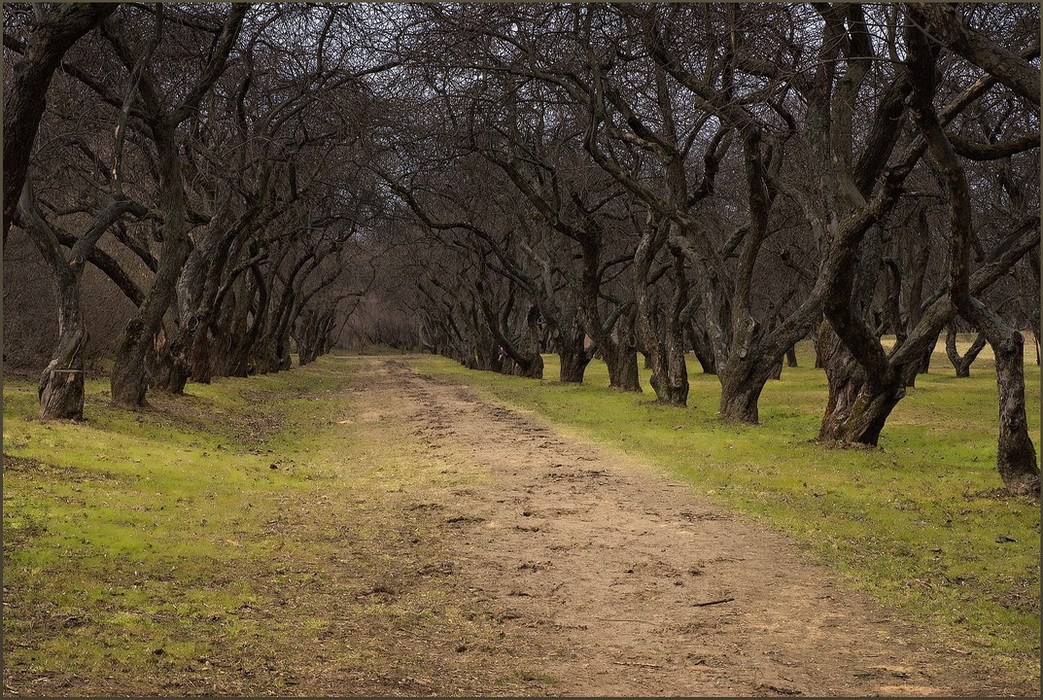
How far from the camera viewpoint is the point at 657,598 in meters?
6.84

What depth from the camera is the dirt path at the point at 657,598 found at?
5.27 metres

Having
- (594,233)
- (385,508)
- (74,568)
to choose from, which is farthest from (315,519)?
(594,233)

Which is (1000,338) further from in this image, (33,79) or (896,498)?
(33,79)

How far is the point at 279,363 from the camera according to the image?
141 ft

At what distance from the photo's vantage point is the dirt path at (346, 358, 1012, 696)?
207 inches

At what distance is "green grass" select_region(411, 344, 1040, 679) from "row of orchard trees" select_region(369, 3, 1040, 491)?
105cm

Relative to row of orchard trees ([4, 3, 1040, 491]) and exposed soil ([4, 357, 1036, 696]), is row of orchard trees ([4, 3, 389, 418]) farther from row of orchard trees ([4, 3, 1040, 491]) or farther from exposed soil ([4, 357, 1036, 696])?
exposed soil ([4, 357, 1036, 696])

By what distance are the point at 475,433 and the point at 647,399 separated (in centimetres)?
807

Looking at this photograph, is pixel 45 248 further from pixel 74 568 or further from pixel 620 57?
pixel 620 57

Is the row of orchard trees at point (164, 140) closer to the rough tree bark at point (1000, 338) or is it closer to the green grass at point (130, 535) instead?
the green grass at point (130, 535)

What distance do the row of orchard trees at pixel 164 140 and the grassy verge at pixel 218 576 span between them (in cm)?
287

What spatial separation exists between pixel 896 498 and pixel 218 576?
24.3 ft

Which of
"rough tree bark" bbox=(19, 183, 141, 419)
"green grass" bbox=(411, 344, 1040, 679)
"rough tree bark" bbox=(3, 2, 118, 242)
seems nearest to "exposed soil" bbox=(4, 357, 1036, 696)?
"green grass" bbox=(411, 344, 1040, 679)

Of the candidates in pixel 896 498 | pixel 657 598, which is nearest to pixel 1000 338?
pixel 896 498
